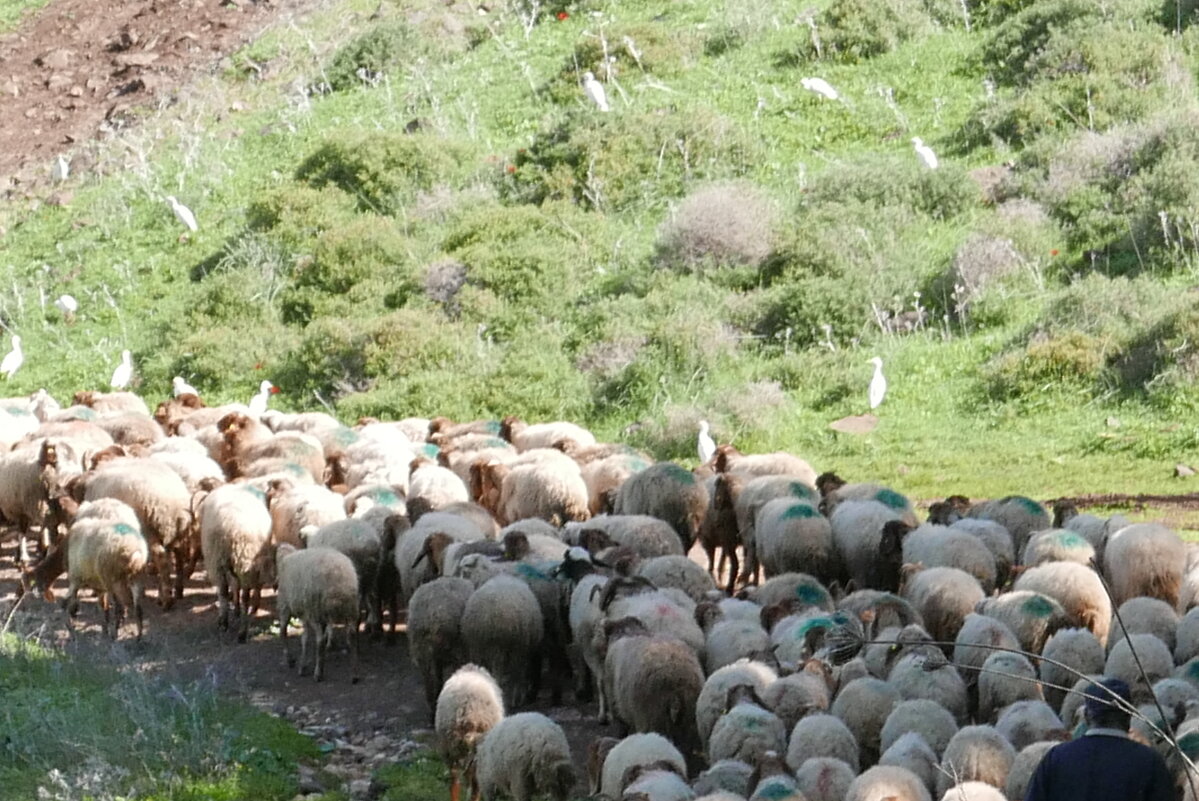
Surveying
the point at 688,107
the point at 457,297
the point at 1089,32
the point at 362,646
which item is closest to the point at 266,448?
the point at 362,646

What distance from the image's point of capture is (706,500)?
14195 millimetres

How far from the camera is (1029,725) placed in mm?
8836

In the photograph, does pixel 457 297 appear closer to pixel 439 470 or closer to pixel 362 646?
pixel 439 470

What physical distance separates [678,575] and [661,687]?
206 centimetres

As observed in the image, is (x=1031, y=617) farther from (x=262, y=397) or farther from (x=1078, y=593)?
A: (x=262, y=397)

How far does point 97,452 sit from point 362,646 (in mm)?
3999

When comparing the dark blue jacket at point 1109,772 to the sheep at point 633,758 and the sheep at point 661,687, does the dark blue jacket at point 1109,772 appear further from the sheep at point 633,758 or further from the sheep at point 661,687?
the sheep at point 661,687

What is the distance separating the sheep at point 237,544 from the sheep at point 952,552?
5.21 meters

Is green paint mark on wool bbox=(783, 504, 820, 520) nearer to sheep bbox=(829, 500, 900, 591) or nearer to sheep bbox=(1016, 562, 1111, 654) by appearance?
sheep bbox=(829, 500, 900, 591)

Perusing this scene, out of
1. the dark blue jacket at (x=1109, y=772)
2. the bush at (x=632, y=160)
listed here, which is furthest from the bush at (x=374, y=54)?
the dark blue jacket at (x=1109, y=772)

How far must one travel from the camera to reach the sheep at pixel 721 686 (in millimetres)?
9633

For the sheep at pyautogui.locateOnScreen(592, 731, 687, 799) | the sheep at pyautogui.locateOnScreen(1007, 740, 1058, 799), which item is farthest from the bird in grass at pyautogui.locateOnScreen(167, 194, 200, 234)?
the sheep at pyautogui.locateOnScreen(1007, 740, 1058, 799)

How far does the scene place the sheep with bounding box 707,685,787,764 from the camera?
8914 millimetres

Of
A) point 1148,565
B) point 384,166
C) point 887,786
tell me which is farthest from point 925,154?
point 887,786
